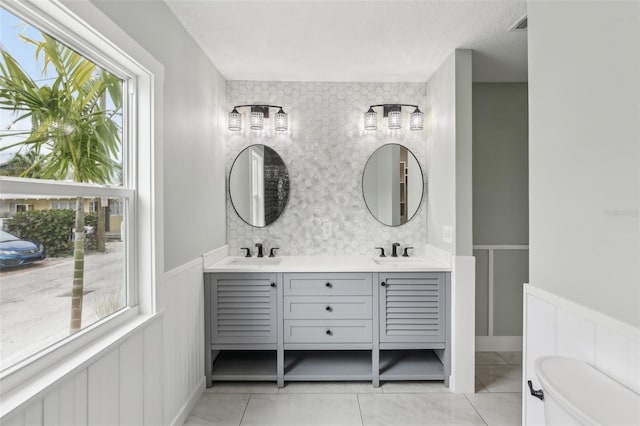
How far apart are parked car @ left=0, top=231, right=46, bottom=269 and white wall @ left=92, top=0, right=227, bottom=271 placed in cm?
80

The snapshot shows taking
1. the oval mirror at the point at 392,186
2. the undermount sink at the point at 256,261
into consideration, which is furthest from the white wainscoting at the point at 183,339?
the oval mirror at the point at 392,186

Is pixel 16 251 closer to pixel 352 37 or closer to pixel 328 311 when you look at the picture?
pixel 328 311

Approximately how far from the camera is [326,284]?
2654 mm

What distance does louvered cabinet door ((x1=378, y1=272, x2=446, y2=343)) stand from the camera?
8.70ft

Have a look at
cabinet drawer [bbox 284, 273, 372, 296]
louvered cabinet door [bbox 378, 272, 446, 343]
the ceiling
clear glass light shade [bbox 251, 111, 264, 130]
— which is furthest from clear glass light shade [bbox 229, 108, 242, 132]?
louvered cabinet door [bbox 378, 272, 446, 343]

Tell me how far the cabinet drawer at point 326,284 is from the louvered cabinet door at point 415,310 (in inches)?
6.3

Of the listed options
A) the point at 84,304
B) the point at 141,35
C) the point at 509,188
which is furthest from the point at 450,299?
the point at 141,35

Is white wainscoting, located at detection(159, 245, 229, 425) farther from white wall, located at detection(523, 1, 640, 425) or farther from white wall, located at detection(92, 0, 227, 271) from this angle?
white wall, located at detection(523, 1, 640, 425)

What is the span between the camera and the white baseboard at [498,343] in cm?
324

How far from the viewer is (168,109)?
78.6 inches

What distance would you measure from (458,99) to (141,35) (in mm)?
2073

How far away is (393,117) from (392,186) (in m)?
0.62

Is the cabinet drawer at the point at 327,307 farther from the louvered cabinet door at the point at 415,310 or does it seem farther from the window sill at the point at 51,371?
the window sill at the point at 51,371

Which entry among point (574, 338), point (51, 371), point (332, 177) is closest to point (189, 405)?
point (51, 371)
